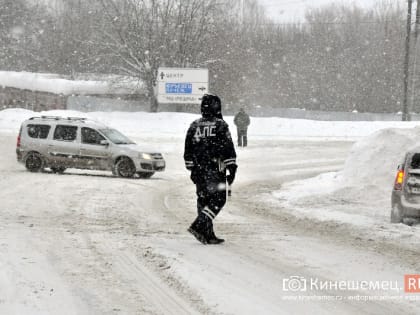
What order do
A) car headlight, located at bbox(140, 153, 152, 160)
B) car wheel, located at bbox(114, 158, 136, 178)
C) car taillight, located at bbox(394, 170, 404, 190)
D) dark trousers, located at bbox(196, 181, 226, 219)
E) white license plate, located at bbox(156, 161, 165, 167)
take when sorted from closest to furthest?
dark trousers, located at bbox(196, 181, 226, 219)
car taillight, located at bbox(394, 170, 404, 190)
car wheel, located at bbox(114, 158, 136, 178)
car headlight, located at bbox(140, 153, 152, 160)
white license plate, located at bbox(156, 161, 165, 167)

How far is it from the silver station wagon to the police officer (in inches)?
484

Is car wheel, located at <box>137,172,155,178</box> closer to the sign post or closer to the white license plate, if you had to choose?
the white license plate

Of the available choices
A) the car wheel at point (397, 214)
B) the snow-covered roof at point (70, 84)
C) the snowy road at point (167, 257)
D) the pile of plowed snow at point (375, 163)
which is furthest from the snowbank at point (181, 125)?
the car wheel at point (397, 214)

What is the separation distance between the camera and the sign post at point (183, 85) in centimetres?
3669

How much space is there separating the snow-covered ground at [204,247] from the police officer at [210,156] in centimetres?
58

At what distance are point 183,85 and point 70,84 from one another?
1456cm

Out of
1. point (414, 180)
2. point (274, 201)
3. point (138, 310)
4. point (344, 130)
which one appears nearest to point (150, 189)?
point (274, 201)

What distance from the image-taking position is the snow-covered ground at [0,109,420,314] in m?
6.52

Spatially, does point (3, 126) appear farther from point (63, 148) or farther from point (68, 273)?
point (68, 273)

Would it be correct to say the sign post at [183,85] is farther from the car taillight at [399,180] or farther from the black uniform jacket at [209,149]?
the black uniform jacket at [209,149]

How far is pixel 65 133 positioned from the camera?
22219 mm

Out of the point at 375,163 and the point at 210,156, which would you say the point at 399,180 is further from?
the point at 210,156

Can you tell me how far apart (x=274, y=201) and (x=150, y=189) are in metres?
3.43

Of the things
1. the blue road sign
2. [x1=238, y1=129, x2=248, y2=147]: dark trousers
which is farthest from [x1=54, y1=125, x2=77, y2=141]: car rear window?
the blue road sign
